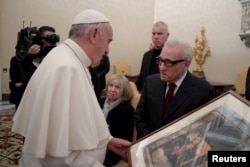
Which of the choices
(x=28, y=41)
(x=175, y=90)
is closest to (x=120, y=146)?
(x=175, y=90)

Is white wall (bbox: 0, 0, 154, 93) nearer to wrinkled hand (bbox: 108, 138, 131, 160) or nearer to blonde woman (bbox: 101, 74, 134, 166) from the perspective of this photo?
blonde woman (bbox: 101, 74, 134, 166)

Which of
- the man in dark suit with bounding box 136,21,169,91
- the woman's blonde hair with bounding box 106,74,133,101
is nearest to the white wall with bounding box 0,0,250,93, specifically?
the man in dark suit with bounding box 136,21,169,91

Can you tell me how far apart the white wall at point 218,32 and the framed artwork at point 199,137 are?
18.0ft

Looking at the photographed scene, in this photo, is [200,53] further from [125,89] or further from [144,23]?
[125,89]

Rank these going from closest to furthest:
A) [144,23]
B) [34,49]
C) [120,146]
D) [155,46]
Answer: [120,146]
[34,49]
[155,46]
[144,23]

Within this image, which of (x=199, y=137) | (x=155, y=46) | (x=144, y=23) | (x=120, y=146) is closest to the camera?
(x=199, y=137)

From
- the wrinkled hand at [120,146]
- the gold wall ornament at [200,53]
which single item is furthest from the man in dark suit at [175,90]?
the gold wall ornament at [200,53]

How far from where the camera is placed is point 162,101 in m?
2.43

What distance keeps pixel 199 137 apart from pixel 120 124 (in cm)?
178

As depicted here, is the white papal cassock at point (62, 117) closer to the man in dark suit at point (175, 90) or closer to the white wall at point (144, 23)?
the man in dark suit at point (175, 90)

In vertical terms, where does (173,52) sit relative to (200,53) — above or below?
above

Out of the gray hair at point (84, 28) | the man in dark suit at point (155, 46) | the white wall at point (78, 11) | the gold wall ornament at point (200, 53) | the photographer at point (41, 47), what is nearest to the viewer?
the gray hair at point (84, 28)

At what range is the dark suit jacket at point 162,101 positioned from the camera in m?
2.33

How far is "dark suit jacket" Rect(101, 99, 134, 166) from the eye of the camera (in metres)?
3.21
